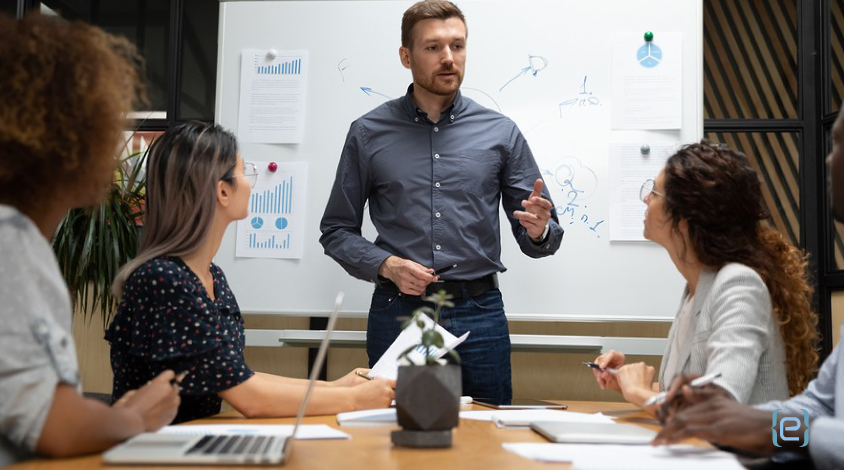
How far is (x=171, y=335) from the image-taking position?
1.60m

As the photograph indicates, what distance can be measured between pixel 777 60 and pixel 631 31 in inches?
72.9

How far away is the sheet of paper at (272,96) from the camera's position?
3.26 metres

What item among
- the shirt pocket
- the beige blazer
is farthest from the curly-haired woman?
the shirt pocket

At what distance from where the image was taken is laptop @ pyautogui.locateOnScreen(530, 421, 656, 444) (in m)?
1.32

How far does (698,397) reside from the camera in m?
1.35

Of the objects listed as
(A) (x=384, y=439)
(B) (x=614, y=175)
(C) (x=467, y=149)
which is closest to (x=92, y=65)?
(A) (x=384, y=439)

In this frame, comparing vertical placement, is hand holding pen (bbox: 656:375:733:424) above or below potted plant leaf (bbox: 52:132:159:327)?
below

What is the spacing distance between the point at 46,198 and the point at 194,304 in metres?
0.50

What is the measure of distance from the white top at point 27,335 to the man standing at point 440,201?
57.9 inches

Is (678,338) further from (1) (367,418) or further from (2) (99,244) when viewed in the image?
(2) (99,244)

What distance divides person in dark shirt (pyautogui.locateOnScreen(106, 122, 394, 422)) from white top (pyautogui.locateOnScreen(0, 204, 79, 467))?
506 millimetres

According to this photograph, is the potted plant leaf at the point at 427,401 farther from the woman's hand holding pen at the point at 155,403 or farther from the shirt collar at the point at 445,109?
the shirt collar at the point at 445,109

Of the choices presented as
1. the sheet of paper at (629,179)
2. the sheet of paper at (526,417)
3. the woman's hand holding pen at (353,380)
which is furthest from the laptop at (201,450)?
the sheet of paper at (629,179)

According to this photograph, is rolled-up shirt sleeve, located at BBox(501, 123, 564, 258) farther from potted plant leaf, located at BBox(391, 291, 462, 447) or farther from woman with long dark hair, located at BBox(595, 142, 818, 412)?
potted plant leaf, located at BBox(391, 291, 462, 447)
